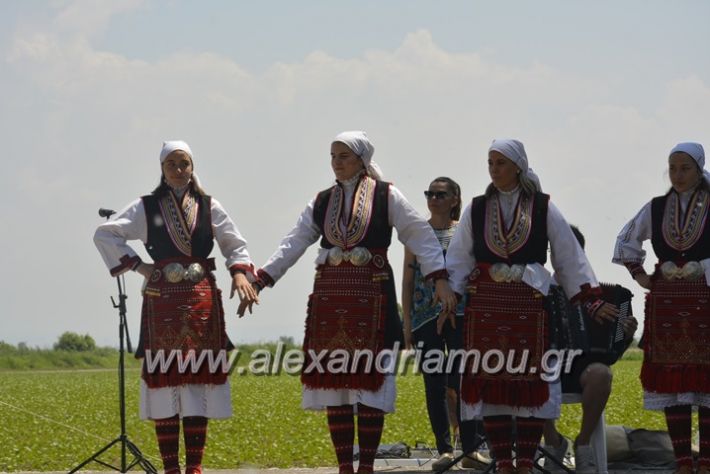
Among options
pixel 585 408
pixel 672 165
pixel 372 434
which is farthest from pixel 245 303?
pixel 672 165

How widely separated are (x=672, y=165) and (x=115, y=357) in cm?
4369

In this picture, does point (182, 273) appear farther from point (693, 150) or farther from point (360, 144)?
point (693, 150)

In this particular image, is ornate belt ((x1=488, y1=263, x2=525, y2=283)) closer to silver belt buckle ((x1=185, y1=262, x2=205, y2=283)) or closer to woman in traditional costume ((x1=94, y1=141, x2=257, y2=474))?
woman in traditional costume ((x1=94, y1=141, x2=257, y2=474))

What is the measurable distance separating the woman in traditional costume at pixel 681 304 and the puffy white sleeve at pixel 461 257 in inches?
58.1

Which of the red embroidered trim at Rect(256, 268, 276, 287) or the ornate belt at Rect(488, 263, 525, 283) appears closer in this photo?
the ornate belt at Rect(488, 263, 525, 283)

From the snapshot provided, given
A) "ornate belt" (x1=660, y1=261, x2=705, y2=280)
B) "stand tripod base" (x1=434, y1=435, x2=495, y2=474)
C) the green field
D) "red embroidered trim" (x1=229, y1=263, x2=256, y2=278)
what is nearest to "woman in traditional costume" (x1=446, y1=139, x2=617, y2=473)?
"stand tripod base" (x1=434, y1=435, x2=495, y2=474)

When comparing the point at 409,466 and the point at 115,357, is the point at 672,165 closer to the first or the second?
the point at 409,466

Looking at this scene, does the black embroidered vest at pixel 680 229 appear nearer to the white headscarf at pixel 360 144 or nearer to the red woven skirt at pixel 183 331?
the white headscarf at pixel 360 144

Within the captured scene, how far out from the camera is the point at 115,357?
4994cm

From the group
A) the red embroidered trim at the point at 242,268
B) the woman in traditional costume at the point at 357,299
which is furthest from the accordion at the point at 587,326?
the red embroidered trim at the point at 242,268

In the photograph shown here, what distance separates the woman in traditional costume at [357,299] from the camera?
7.52 meters

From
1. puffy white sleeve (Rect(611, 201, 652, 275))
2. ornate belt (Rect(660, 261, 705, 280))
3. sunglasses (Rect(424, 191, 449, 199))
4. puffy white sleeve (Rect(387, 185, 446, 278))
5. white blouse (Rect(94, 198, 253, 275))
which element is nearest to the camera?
puffy white sleeve (Rect(387, 185, 446, 278))

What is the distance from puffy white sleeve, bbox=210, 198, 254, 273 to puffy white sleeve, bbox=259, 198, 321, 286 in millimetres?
129

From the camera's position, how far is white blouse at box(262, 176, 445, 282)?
766 cm
